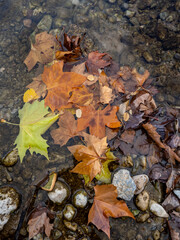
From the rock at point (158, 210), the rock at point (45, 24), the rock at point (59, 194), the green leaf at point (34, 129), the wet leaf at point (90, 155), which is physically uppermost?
the rock at point (45, 24)

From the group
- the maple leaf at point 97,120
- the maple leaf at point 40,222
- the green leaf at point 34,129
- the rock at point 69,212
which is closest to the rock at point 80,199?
the rock at point 69,212

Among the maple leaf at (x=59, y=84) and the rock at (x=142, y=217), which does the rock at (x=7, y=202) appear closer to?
the maple leaf at (x=59, y=84)

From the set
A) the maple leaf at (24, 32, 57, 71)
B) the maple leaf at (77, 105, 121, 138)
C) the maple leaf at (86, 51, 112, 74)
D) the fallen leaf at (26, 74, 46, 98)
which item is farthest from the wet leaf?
the maple leaf at (24, 32, 57, 71)

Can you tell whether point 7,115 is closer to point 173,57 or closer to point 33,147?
point 33,147

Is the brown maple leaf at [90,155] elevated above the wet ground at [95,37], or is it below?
below

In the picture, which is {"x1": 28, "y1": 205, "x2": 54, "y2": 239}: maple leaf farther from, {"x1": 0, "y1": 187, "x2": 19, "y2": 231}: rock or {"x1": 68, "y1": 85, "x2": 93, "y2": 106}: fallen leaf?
{"x1": 68, "y1": 85, "x2": 93, "y2": 106}: fallen leaf

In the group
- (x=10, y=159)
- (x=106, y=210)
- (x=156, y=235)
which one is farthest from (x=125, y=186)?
(x=10, y=159)

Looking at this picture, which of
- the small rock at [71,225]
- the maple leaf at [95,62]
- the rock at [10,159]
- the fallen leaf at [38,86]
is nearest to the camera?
the small rock at [71,225]

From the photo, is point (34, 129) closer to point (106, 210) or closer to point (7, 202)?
point (7, 202)
